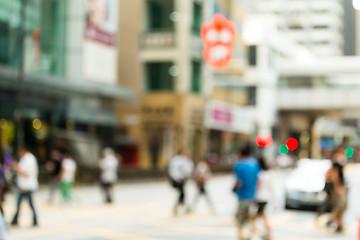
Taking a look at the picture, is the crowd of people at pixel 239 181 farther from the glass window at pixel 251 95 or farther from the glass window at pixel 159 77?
the glass window at pixel 251 95

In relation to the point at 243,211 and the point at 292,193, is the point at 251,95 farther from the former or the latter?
the point at 243,211

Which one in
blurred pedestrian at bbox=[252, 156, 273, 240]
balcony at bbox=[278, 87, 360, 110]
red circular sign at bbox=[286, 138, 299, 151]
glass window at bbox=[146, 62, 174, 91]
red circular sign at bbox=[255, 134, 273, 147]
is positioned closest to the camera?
blurred pedestrian at bbox=[252, 156, 273, 240]

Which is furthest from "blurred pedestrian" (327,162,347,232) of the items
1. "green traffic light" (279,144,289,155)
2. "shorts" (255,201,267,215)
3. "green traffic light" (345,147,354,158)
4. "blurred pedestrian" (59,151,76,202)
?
"green traffic light" (279,144,289,155)

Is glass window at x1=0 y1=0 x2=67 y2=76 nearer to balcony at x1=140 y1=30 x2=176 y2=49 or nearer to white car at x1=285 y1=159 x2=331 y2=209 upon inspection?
balcony at x1=140 y1=30 x2=176 y2=49

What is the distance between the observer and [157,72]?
4916 cm

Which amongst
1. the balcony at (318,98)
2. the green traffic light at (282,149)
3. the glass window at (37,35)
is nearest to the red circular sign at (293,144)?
the green traffic light at (282,149)

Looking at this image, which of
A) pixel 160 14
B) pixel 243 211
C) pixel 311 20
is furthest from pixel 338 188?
pixel 311 20

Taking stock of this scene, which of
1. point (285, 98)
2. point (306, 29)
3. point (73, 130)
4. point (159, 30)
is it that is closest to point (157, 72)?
point (159, 30)

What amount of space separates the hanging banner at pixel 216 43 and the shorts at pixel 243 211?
35198 millimetres

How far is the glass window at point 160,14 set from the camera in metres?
48.9

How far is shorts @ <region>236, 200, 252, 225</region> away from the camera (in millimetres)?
11719

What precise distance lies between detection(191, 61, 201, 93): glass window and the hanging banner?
3.18 metres

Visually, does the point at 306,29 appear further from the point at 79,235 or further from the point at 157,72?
the point at 79,235

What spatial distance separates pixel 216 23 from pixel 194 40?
266 cm
